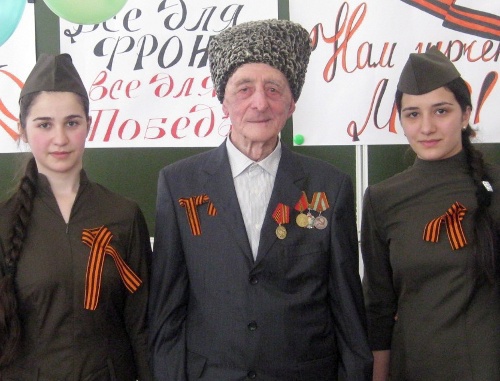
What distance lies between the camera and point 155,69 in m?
2.53

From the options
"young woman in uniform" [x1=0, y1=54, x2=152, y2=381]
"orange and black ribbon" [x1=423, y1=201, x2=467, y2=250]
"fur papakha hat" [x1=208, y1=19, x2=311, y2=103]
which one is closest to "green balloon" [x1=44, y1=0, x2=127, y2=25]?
"young woman in uniform" [x1=0, y1=54, x2=152, y2=381]

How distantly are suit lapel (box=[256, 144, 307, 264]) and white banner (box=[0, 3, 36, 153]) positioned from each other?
4.45ft

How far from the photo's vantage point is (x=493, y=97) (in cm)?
248

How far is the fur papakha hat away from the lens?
1665 millimetres

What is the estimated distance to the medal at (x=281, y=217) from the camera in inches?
64.4

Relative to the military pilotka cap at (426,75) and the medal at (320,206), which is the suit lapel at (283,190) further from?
the military pilotka cap at (426,75)

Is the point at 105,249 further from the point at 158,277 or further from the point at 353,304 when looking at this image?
the point at 353,304

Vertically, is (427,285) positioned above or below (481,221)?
below

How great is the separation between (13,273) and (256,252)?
2.22 feet

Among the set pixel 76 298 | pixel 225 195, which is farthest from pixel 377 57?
pixel 76 298

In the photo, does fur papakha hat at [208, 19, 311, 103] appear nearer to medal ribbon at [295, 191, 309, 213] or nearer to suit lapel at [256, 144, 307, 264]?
suit lapel at [256, 144, 307, 264]

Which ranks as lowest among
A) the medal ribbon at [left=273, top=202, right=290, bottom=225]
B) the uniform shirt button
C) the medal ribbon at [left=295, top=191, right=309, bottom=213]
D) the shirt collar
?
the uniform shirt button

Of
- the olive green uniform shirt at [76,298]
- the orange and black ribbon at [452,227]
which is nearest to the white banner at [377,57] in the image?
the orange and black ribbon at [452,227]

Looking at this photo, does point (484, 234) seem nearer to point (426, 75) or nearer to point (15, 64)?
point (426, 75)
